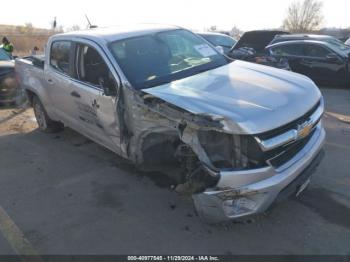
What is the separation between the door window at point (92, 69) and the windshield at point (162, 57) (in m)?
0.22

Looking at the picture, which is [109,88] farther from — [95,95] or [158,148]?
[158,148]

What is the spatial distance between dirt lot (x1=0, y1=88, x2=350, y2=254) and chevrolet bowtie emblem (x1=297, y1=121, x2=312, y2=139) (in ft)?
2.86

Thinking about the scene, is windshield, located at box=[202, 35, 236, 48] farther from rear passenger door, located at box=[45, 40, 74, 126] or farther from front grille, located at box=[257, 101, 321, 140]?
front grille, located at box=[257, 101, 321, 140]

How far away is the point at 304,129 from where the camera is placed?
12.0 ft

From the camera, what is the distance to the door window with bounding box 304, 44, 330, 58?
11.0 m

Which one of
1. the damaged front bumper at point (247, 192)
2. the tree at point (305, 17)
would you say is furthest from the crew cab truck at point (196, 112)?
the tree at point (305, 17)

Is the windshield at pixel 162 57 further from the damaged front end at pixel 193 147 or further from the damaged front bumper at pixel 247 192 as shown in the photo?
the damaged front bumper at pixel 247 192

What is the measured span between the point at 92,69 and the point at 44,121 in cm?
260

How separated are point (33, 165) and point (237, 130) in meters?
3.72

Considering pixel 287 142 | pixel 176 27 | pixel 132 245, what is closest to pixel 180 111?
pixel 287 142

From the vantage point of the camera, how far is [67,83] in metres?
5.52

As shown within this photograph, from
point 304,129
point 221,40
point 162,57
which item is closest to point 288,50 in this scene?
point 221,40

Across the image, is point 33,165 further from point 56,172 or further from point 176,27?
point 176,27

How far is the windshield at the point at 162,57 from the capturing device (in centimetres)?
442
